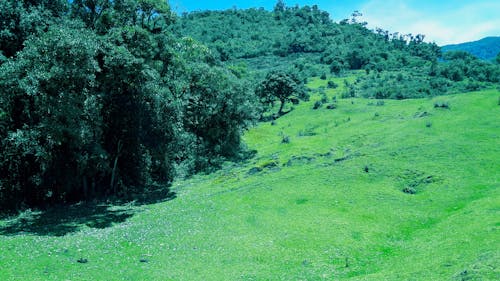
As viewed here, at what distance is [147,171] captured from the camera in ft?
146

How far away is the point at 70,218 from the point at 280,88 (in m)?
62.6

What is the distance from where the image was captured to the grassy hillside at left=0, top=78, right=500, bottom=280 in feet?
72.4

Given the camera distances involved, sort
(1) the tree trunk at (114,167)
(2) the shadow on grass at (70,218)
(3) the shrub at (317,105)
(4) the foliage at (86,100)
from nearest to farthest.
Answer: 1. (2) the shadow on grass at (70,218)
2. (4) the foliage at (86,100)
3. (1) the tree trunk at (114,167)
4. (3) the shrub at (317,105)

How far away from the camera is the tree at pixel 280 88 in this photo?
3519 inches

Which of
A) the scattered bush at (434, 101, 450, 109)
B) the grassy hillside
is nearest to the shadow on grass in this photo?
the grassy hillside

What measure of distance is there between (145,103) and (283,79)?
54.7 metres

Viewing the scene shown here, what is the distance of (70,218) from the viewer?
32.9 metres

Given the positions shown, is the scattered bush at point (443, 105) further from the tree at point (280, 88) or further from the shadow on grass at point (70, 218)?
the shadow on grass at point (70, 218)

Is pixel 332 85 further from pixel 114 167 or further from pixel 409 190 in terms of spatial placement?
pixel 114 167

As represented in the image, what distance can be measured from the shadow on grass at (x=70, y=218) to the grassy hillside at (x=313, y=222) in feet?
0.29

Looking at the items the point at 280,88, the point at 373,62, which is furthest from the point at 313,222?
the point at 373,62

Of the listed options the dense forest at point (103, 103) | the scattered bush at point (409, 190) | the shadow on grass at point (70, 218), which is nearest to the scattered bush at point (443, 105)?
the dense forest at point (103, 103)

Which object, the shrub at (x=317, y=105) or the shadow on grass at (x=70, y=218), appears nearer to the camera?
the shadow on grass at (x=70, y=218)

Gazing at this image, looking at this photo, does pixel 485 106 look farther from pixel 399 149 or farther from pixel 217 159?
pixel 217 159
